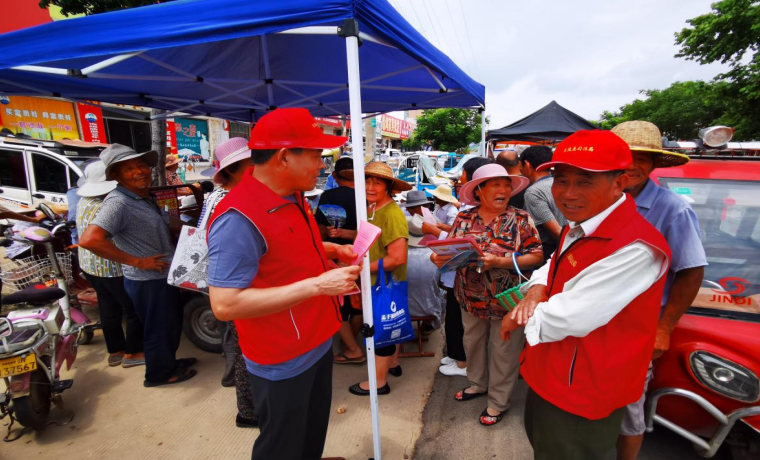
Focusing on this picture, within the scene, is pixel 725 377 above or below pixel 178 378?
above

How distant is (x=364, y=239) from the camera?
1.58 metres

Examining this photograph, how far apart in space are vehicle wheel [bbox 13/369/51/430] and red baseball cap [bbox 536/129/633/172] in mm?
3391

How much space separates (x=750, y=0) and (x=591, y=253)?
1542 cm

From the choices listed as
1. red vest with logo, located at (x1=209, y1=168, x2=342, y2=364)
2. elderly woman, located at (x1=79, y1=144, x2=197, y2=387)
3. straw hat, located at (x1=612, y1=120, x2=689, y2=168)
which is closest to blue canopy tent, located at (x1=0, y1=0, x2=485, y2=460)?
red vest with logo, located at (x1=209, y1=168, x2=342, y2=364)

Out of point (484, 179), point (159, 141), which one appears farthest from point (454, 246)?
point (159, 141)

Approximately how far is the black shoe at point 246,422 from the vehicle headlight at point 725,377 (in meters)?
2.67

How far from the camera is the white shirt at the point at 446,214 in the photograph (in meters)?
3.74

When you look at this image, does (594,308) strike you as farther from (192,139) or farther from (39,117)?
(192,139)

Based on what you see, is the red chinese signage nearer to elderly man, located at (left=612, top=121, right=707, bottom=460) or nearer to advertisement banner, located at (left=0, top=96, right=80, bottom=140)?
advertisement banner, located at (left=0, top=96, right=80, bottom=140)

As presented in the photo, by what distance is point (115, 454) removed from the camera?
7.67ft

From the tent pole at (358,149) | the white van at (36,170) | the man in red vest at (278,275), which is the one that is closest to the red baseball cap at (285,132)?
the man in red vest at (278,275)

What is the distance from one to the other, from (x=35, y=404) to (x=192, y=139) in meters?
16.6

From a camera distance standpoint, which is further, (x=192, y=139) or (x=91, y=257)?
(x=192, y=139)

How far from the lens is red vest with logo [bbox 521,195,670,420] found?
1291mm
